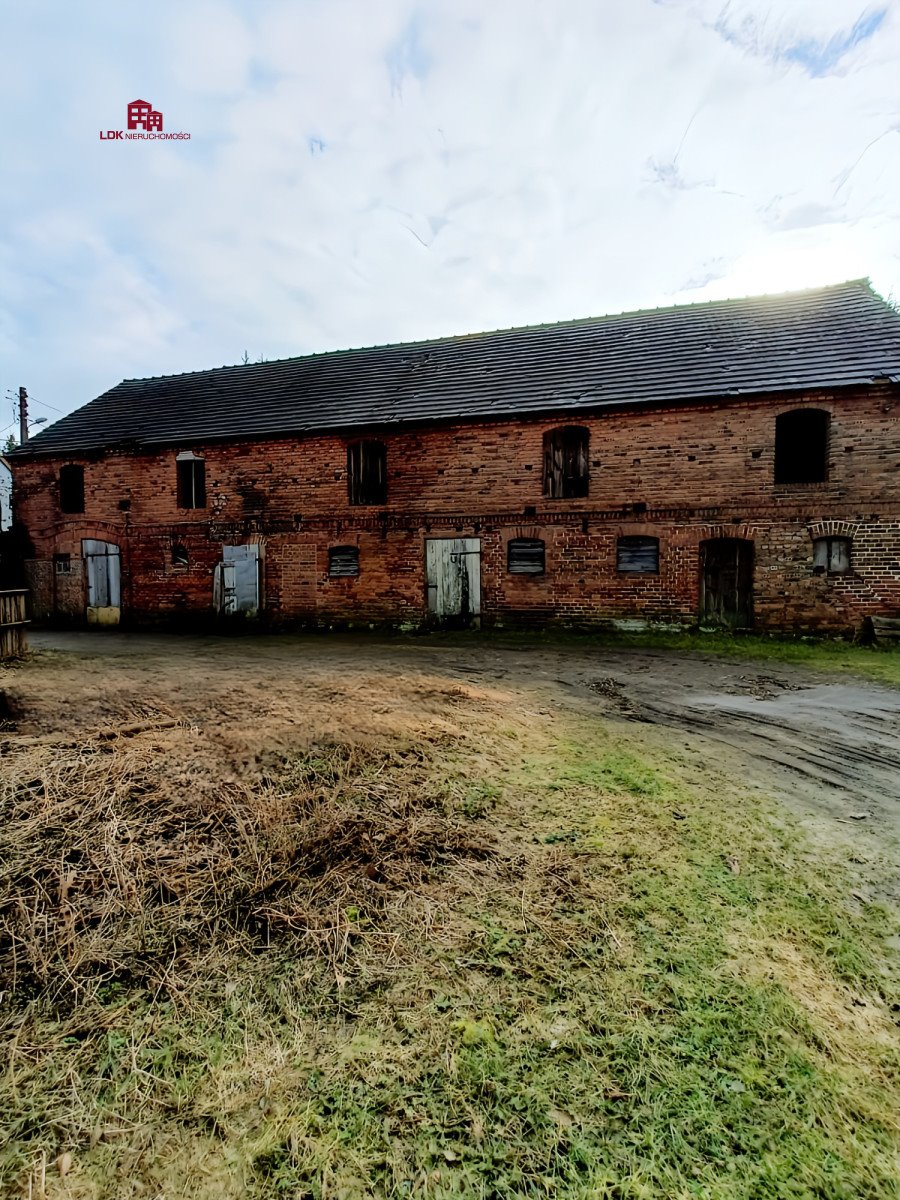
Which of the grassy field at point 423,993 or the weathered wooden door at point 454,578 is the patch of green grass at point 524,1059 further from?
the weathered wooden door at point 454,578

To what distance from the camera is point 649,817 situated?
11.6 feet

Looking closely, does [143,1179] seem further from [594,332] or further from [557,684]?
[594,332]

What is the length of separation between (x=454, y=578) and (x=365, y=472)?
3814 mm

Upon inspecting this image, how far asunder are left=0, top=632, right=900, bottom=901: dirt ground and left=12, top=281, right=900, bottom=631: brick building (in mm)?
3663

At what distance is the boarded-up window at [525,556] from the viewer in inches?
498

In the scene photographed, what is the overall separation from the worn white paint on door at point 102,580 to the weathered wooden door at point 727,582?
15986 millimetres

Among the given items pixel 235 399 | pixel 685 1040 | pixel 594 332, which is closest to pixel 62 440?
pixel 235 399

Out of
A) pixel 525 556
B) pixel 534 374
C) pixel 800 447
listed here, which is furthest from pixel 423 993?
pixel 534 374

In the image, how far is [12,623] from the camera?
308 inches

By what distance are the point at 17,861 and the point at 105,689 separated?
3.11 m

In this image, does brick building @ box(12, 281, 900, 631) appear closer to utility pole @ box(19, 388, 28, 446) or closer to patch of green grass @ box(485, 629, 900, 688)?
patch of green grass @ box(485, 629, 900, 688)

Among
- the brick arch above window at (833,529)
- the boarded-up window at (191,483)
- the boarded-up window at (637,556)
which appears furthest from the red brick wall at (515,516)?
the boarded-up window at (191,483)

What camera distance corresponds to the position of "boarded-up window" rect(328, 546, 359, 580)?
45.6 feet

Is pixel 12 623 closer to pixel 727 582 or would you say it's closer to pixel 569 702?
pixel 569 702
